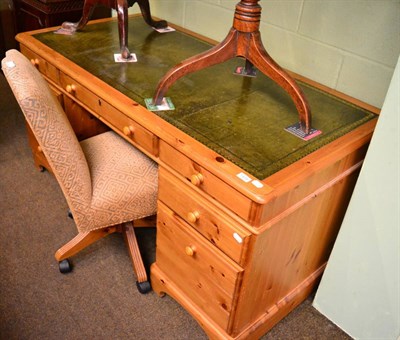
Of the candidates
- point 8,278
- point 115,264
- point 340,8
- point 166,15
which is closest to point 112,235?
point 115,264

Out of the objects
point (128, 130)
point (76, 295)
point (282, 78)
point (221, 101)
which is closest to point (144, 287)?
point (76, 295)

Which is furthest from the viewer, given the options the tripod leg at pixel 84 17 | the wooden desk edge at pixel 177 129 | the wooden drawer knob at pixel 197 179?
the tripod leg at pixel 84 17

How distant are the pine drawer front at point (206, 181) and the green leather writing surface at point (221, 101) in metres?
0.06

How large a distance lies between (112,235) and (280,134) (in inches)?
37.0

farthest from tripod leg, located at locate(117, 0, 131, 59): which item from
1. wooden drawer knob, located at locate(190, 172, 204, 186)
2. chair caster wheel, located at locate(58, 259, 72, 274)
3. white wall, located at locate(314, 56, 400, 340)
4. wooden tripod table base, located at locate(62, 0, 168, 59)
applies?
white wall, located at locate(314, 56, 400, 340)

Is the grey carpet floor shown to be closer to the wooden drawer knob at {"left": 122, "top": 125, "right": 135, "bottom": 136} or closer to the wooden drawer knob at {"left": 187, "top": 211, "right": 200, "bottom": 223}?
the wooden drawer knob at {"left": 187, "top": 211, "right": 200, "bottom": 223}

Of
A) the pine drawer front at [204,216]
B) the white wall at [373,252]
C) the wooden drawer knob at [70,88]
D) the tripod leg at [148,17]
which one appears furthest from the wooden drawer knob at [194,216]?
the tripod leg at [148,17]

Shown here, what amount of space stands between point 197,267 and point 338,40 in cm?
86

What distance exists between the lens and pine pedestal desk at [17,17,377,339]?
3.57 ft

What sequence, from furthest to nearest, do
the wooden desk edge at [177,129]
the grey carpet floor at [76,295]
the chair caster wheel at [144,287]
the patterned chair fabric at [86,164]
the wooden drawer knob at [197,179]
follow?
the chair caster wheel at [144,287], the grey carpet floor at [76,295], the patterned chair fabric at [86,164], the wooden drawer knob at [197,179], the wooden desk edge at [177,129]

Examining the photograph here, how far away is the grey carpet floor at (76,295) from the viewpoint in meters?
1.47

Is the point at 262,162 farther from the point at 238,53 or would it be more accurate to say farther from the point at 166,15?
the point at 166,15

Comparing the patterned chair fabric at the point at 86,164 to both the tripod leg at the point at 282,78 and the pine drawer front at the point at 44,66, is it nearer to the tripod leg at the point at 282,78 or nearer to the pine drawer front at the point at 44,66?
the pine drawer front at the point at 44,66

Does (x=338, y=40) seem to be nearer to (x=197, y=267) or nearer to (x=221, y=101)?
(x=221, y=101)
